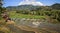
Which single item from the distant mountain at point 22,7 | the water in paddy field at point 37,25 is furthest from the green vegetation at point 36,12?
the water in paddy field at point 37,25

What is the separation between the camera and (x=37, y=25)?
2805mm

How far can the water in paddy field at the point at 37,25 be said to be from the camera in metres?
2.76

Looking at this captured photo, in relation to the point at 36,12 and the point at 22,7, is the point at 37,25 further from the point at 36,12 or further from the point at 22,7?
the point at 22,7

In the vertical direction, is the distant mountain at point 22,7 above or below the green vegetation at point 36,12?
above

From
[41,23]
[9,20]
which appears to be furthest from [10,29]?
[41,23]

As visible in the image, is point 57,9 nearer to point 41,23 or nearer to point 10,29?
point 41,23

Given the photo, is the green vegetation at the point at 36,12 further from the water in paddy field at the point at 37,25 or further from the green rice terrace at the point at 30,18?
the water in paddy field at the point at 37,25

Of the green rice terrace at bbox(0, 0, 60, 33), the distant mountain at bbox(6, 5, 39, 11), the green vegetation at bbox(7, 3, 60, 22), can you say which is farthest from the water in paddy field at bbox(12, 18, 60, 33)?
the distant mountain at bbox(6, 5, 39, 11)

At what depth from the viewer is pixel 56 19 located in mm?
2818

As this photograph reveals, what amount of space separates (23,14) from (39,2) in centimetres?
55

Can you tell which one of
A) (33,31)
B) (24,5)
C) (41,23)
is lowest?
(33,31)

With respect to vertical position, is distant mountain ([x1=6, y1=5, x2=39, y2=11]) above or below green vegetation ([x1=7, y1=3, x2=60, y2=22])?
above

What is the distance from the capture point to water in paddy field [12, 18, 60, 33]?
2.76 meters

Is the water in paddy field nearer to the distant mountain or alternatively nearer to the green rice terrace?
the green rice terrace
